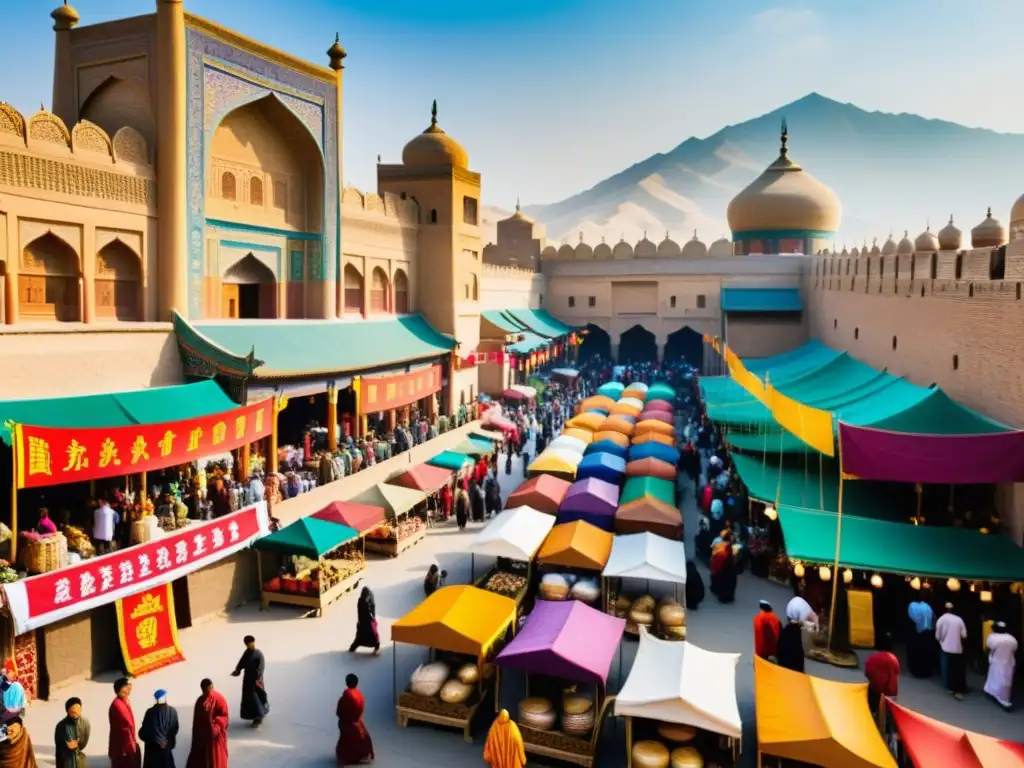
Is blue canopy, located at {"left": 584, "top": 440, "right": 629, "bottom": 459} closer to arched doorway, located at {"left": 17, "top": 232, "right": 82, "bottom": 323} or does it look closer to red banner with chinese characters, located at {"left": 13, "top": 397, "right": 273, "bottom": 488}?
A: red banner with chinese characters, located at {"left": 13, "top": 397, "right": 273, "bottom": 488}

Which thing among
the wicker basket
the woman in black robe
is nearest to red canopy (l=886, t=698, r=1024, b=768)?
the woman in black robe

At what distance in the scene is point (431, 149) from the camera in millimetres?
26891

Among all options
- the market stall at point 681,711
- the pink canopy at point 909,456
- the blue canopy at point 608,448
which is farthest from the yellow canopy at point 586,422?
the market stall at point 681,711

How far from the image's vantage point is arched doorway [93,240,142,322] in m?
14.4

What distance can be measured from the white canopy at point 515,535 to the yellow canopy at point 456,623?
252 cm

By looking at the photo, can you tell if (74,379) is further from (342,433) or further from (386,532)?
(342,433)

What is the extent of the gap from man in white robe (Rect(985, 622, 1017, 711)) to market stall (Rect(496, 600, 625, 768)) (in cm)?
462

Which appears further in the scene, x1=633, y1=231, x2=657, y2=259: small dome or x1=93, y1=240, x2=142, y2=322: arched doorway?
x1=633, y1=231, x2=657, y2=259: small dome

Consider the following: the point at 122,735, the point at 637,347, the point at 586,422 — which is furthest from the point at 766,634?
the point at 637,347

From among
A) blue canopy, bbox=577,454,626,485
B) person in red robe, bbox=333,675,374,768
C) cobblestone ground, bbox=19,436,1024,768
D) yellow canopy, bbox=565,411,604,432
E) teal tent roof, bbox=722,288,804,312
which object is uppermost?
teal tent roof, bbox=722,288,804,312

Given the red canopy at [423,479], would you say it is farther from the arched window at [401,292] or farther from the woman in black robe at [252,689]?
the arched window at [401,292]

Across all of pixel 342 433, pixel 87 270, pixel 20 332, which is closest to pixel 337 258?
pixel 342 433

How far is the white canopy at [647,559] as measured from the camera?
1182cm

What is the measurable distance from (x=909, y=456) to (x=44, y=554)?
11515 mm
